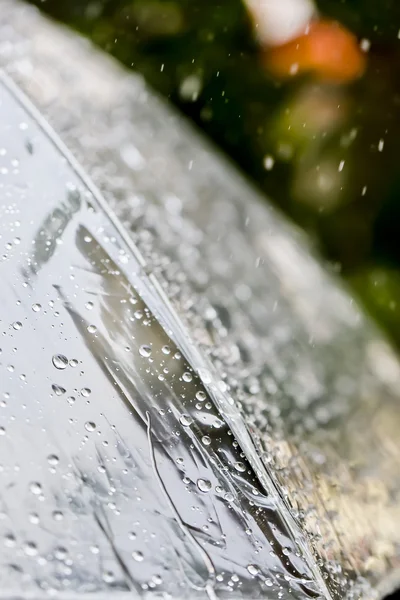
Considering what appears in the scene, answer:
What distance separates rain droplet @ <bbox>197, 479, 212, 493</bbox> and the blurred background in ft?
1.60

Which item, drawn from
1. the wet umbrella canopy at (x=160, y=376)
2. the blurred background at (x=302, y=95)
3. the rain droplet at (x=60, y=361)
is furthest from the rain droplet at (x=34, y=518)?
the blurred background at (x=302, y=95)

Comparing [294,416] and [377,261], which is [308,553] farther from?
[377,261]

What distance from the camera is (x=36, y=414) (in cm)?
34

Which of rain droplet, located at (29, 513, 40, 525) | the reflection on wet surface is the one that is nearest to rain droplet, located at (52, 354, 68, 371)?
the reflection on wet surface

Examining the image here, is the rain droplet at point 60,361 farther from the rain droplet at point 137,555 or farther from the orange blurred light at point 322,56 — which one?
the orange blurred light at point 322,56

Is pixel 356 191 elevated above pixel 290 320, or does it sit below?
above

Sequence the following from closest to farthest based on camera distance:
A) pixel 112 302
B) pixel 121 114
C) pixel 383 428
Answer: pixel 112 302, pixel 383 428, pixel 121 114

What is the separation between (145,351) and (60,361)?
0.24ft

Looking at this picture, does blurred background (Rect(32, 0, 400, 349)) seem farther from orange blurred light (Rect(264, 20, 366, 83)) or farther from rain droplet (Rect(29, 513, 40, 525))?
rain droplet (Rect(29, 513, 40, 525))

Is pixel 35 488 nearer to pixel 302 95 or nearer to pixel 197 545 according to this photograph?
pixel 197 545

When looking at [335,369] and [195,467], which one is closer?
[195,467]

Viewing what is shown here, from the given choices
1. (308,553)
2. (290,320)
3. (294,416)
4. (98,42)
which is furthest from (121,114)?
(308,553)

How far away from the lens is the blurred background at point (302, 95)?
0.79 metres

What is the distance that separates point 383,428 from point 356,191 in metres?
0.37
